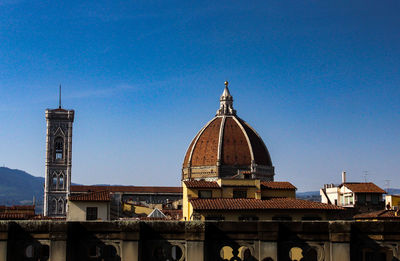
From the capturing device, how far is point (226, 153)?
5408 inches

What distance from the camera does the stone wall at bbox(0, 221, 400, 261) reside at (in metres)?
18.2

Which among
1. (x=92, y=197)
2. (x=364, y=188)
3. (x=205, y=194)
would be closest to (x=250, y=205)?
(x=205, y=194)

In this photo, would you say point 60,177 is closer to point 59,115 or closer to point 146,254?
point 59,115

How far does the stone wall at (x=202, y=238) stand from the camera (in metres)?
18.2

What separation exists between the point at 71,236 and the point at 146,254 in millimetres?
2280

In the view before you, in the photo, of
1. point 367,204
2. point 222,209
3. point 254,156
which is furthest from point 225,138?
point 222,209

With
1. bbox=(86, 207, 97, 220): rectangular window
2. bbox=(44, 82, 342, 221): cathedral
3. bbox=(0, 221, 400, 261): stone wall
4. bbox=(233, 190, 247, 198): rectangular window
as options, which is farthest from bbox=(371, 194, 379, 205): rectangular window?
bbox=(0, 221, 400, 261): stone wall

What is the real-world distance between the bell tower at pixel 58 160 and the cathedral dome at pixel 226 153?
2695 cm

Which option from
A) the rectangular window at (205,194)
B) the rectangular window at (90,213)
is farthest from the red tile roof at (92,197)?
the rectangular window at (205,194)

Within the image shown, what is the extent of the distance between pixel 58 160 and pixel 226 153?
118ft

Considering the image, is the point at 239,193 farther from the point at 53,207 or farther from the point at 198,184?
the point at 53,207

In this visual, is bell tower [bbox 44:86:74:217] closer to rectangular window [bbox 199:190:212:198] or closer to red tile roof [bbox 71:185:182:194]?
red tile roof [bbox 71:185:182:194]

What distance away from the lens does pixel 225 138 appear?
454 feet

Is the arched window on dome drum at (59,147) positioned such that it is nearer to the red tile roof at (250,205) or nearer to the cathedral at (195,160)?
the cathedral at (195,160)
